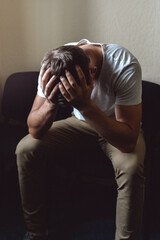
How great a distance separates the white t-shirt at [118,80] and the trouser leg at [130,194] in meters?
0.28

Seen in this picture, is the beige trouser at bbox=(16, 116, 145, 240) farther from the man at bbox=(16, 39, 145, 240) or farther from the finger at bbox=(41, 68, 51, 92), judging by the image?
the finger at bbox=(41, 68, 51, 92)

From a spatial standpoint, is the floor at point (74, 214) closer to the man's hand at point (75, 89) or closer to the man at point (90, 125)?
the man at point (90, 125)

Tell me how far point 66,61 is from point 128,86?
1.14 feet

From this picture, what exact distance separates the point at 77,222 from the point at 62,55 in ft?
3.24

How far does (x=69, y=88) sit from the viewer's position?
108 cm

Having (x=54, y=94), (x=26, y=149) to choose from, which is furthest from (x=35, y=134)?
(x=54, y=94)

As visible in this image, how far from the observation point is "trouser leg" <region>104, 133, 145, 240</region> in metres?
1.18

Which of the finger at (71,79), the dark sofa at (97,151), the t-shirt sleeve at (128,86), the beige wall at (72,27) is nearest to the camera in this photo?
the finger at (71,79)

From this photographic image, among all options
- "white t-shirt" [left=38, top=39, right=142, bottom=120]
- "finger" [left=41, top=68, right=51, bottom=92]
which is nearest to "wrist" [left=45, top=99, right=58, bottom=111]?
"finger" [left=41, top=68, right=51, bottom=92]

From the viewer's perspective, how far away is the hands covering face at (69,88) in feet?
3.54

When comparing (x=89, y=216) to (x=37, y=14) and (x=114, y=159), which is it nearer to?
(x=114, y=159)

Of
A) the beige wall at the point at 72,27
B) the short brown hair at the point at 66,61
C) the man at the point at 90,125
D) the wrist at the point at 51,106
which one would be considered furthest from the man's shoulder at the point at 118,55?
the beige wall at the point at 72,27

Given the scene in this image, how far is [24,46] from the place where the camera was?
→ 2016 millimetres

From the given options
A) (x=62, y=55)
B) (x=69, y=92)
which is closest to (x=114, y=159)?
(x=69, y=92)
